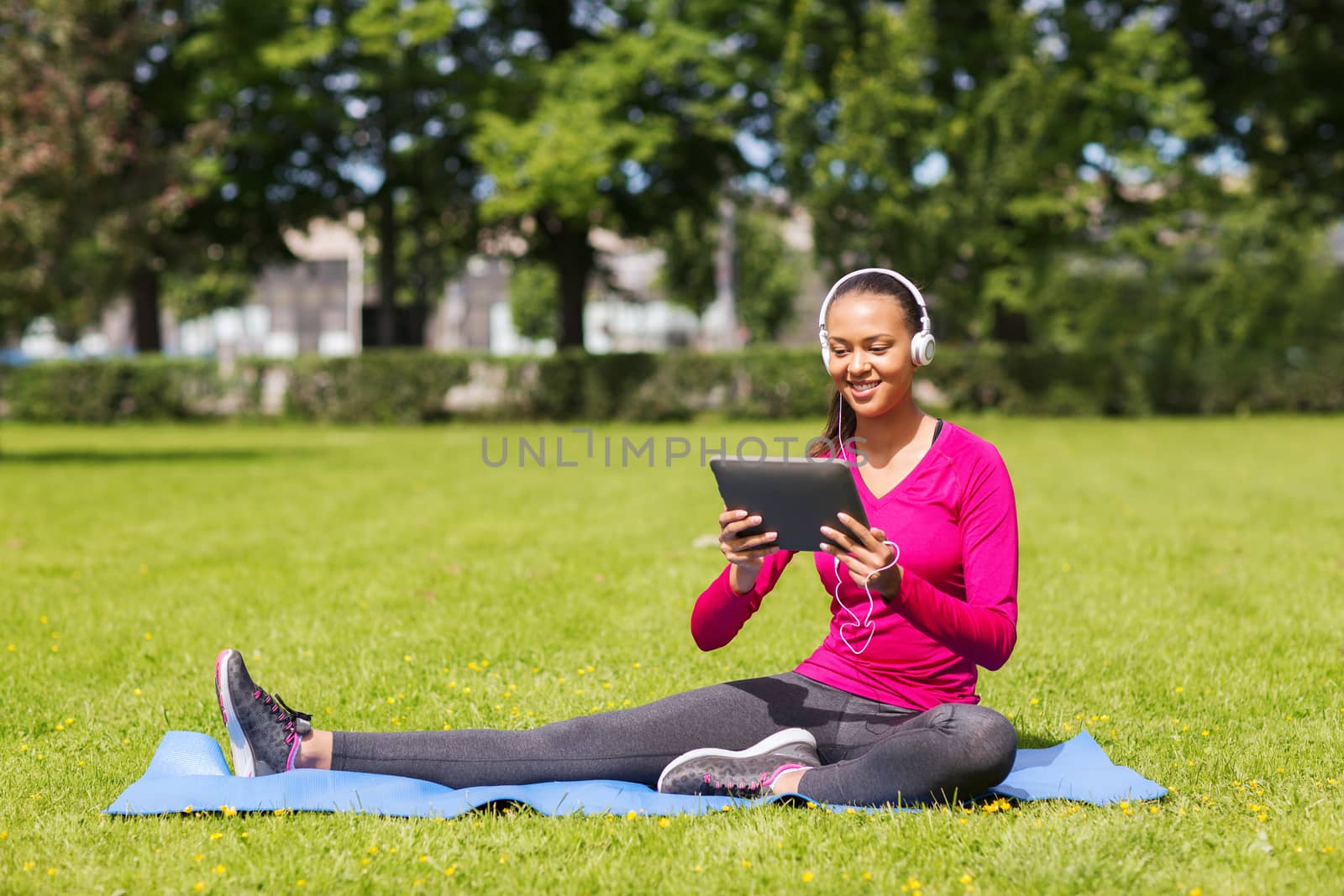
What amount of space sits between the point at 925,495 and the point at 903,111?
2168cm

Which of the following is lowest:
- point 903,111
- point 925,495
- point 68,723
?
point 68,723

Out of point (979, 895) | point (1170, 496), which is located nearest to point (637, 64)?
point (1170, 496)

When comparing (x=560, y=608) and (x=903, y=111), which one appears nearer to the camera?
(x=560, y=608)

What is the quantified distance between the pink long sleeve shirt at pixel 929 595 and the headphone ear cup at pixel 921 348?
275mm

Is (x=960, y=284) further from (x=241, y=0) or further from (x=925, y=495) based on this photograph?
(x=925, y=495)

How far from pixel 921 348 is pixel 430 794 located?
2120mm

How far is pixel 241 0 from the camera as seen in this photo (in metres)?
26.5

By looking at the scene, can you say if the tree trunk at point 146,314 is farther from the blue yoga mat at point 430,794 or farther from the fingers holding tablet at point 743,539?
the fingers holding tablet at point 743,539

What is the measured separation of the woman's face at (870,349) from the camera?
154 inches

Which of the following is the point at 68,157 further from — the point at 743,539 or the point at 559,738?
the point at 743,539

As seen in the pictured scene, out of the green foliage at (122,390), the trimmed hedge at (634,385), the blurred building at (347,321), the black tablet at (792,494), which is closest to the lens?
the black tablet at (792,494)

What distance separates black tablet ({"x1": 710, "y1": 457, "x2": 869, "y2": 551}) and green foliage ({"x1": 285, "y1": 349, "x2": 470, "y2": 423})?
956 inches

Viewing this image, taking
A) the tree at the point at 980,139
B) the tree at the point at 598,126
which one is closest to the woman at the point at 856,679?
the tree at the point at 980,139

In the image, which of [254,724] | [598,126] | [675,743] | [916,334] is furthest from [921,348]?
[598,126]
